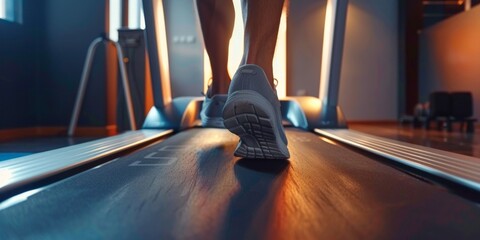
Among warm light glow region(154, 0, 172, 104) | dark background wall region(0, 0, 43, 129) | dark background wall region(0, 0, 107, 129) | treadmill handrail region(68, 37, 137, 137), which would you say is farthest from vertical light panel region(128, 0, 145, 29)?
warm light glow region(154, 0, 172, 104)

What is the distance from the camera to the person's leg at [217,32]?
153cm

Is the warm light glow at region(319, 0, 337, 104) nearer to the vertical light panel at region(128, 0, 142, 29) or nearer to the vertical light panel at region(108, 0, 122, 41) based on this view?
the vertical light panel at region(108, 0, 122, 41)

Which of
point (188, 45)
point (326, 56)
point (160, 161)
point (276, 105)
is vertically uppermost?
point (188, 45)

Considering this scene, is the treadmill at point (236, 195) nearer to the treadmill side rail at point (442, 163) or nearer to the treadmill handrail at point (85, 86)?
the treadmill side rail at point (442, 163)

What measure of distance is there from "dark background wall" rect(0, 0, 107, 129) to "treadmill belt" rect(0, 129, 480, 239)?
2.62 meters

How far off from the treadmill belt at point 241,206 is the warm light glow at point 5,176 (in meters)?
0.08

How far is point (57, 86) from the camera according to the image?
324cm

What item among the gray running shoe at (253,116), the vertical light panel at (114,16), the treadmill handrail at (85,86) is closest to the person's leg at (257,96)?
the gray running shoe at (253,116)

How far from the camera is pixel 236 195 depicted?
63 centimetres

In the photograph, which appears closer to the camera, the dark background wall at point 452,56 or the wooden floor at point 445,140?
the wooden floor at point 445,140

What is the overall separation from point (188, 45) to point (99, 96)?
1.78 m

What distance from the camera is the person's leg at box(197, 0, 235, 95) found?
1532 mm

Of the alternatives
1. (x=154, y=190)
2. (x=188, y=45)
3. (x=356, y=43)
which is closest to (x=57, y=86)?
(x=188, y=45)

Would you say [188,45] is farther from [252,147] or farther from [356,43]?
[252,147]
